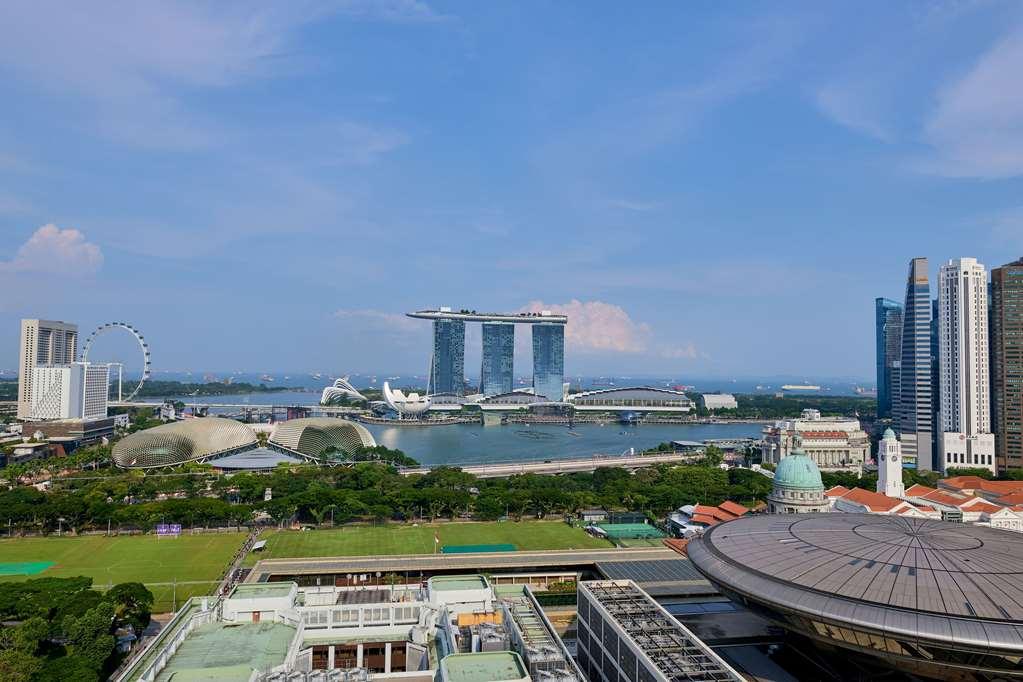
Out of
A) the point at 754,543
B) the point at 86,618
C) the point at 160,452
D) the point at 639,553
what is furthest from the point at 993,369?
the point at 160,452

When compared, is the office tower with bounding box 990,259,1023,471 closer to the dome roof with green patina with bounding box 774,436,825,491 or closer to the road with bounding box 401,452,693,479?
the road with bounding box 401,452,693,479

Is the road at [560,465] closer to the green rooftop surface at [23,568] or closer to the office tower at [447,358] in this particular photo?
the green rooftop surface at [23,568]

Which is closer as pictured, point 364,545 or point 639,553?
point 639,553

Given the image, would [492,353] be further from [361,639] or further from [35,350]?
[361,639]

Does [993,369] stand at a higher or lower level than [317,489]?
higher

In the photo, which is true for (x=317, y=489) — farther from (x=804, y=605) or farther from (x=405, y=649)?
(x=804, y=605)

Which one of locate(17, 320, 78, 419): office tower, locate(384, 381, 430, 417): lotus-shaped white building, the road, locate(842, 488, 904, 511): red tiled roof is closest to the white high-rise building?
locate(842, 488, 904, 511): red tiled roof
